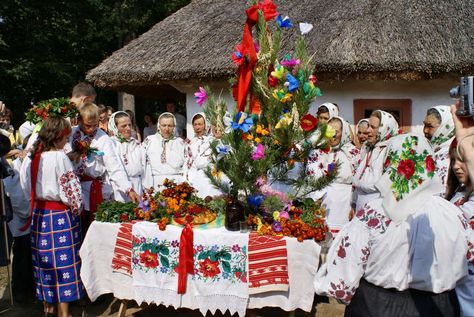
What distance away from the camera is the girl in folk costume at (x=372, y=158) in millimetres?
4062

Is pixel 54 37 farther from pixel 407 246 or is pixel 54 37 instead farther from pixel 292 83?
pixel 407 246

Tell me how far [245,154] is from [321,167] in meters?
1.65

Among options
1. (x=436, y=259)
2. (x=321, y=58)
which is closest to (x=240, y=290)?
(x=436, y=259)

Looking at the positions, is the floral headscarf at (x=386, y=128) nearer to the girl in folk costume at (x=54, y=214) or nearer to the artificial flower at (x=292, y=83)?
the artificial flower at (x=292, y=83)

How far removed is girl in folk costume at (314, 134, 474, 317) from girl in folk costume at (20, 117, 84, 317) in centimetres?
232

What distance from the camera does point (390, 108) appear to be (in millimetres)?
7727

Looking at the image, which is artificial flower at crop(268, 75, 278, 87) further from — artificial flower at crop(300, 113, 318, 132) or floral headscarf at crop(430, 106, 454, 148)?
floral headscarf at crop(430, 106, 454, 148)

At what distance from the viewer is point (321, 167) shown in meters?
4.59

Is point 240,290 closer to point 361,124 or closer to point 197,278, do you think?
point 197,278

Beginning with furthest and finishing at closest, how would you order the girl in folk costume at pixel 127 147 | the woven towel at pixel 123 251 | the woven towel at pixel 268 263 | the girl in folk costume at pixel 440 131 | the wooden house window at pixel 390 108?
1. the wooden house window at pixel 390 108
2. the girl in folk costume at pixel 127 147
3. the girl in folk costume at pixel 440 131
4. the woven towel at pixel 123 251
5. the woven towel at pixel 268 263

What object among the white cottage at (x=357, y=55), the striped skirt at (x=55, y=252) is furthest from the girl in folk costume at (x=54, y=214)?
the white cottage at (x=357, y=55)

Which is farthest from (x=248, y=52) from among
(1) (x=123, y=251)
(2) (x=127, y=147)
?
(2) (x=127, y=147)

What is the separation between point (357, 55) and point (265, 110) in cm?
443

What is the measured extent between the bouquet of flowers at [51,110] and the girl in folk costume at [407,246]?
2671mm
